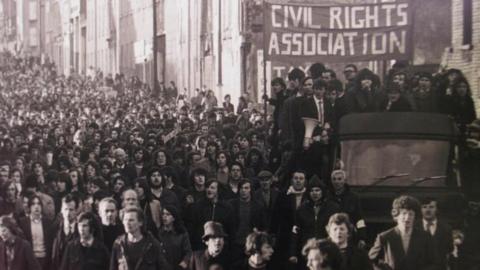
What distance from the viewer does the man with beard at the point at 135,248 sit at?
6176mm

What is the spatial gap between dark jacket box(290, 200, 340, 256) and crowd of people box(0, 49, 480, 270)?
10mm

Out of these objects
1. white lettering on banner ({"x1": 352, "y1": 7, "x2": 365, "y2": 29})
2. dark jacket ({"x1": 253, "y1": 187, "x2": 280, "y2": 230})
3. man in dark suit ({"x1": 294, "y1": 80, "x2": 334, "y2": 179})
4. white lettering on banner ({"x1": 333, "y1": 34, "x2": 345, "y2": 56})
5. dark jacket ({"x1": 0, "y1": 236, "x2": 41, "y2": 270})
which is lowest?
dark jacket ({"x1": 0, "y1": 236, "x2": 41, "y2": 270})

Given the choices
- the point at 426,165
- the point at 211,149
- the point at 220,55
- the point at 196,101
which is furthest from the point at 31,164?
the point at 220,55

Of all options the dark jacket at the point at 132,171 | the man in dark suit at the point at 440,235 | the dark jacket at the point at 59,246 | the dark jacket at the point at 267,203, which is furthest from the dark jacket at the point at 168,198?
the man in dark suit at the point at 440,235

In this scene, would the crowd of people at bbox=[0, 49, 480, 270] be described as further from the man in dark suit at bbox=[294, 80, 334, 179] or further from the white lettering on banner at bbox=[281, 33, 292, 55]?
the white lettering on banner at bbox=[281, 33, 292, 55]

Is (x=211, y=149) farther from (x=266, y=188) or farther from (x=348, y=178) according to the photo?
(x=348, y=178)

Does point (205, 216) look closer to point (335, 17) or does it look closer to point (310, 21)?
point (310, 21)

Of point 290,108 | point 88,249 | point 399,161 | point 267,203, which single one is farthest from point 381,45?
point 88,249

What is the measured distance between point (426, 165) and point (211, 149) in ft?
10.6

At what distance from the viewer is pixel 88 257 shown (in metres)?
6.47

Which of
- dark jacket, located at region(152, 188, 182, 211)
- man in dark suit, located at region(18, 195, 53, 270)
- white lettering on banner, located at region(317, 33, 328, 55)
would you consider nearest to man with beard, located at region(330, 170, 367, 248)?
dark jacket, located at region(152, 188, 182, 211)

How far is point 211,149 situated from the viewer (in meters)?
10.2

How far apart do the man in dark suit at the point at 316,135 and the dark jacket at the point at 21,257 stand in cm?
313

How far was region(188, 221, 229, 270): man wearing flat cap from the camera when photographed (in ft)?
20.4
